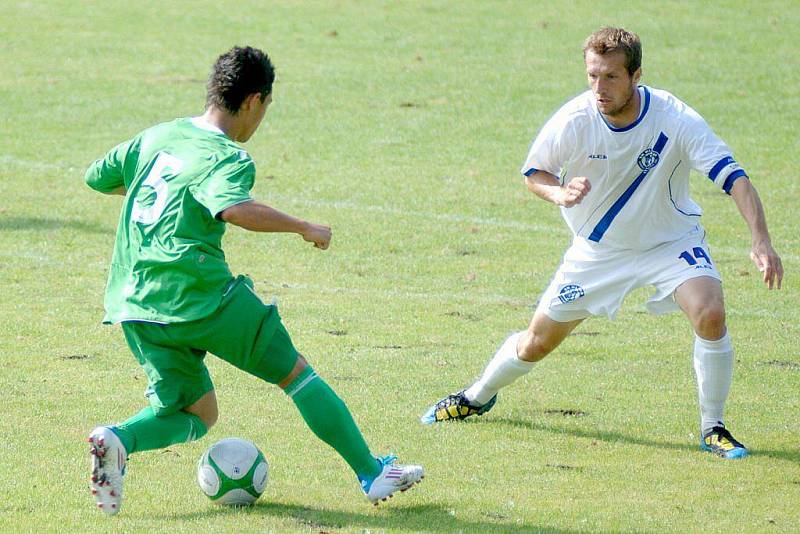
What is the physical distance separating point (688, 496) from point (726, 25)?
598 inches

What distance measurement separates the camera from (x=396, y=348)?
8.84 m

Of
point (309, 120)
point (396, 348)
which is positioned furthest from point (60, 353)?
point (309, 120)

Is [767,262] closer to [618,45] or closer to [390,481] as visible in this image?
[618,45]

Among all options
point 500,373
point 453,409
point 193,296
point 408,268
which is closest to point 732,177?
point 500,373

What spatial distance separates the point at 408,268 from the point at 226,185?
5.89m

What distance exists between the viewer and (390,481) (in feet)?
19.0

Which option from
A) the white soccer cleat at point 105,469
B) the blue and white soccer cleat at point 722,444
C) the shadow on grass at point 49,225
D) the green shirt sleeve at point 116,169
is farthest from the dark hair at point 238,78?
the shadow on grass at point 49,225

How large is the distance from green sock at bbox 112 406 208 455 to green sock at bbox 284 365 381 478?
473 millimetres

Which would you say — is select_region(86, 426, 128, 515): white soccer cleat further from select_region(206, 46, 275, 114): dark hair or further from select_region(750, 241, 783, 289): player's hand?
select_region(750, 241, 783, 289): player's hand

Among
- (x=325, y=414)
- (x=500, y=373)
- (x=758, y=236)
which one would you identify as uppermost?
(x=758, y=236)

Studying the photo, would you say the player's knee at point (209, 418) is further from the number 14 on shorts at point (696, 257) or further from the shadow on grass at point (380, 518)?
the number 14 on shorts at point (696, 257)

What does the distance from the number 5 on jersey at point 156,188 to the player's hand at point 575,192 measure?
6.04 ft

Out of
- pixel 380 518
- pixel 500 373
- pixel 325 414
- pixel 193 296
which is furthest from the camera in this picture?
pixel 500 373

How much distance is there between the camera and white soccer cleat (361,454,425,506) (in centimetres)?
580
